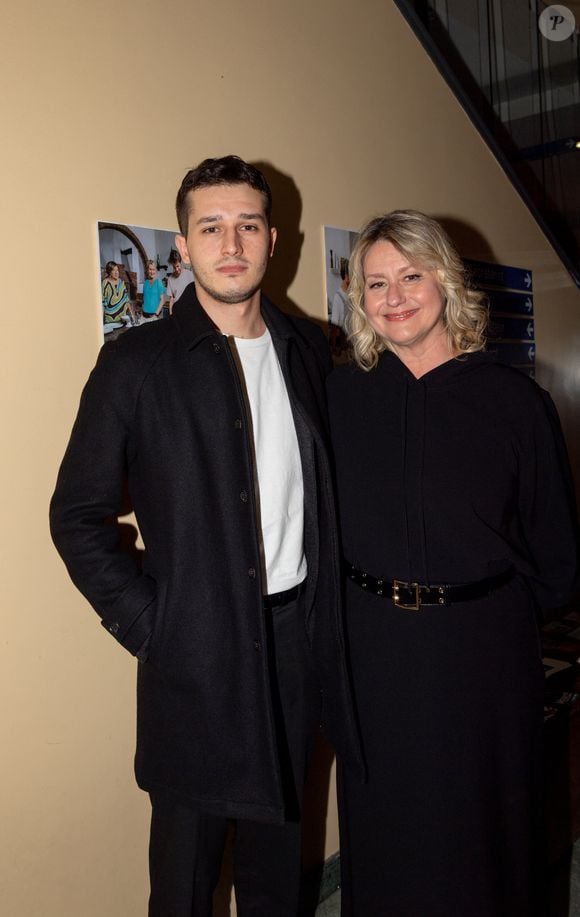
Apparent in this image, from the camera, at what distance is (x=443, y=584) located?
5.60 feet

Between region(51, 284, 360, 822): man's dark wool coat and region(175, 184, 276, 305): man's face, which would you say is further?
region(175, 184, 276, 305): man's face

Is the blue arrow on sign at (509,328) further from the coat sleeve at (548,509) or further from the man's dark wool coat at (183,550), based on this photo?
the man's dark wool coat at (183,550)

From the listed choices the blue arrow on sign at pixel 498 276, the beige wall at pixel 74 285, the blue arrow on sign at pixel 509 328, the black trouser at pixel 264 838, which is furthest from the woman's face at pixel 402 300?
the blue arrow on sign at pixel 509 328

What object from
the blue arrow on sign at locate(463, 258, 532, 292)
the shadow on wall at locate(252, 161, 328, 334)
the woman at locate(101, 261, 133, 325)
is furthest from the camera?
the blue arrow on sign at locate(463, 258, 532, 292)

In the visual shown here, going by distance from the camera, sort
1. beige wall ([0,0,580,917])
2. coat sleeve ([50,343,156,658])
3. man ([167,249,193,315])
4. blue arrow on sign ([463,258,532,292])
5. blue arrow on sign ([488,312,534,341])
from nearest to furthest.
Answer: coat sleeve ([50,343,156,658]) → beige wall ([0,0,580,917]) → man ([167,249,193,315]) → blue arrow on sign ([463,258,532,292]) → blue arrow on sign ([488,312,534,341])

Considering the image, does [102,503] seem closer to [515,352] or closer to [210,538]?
[210,538]

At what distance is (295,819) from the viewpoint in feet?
6.02

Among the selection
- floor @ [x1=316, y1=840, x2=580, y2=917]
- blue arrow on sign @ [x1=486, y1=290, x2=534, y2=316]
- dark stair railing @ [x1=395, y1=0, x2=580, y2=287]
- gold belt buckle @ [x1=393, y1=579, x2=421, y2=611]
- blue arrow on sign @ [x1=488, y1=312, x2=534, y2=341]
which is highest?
dark stair railing @ [x1=395, y1=0, x2=580, y2=287]

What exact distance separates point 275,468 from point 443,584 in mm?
461

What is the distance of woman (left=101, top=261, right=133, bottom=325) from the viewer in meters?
1.79

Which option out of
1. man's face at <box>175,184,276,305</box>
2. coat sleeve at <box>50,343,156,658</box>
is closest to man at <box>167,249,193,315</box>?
man's face at <box>175,184,276,305</box>

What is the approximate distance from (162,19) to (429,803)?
6.62 ft

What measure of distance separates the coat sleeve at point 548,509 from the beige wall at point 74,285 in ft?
3.42

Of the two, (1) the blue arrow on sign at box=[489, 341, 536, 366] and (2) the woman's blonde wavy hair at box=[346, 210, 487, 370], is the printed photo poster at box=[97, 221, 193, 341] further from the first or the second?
(1) the blue arrow on sign at box=[489, 341, 536, 366]
